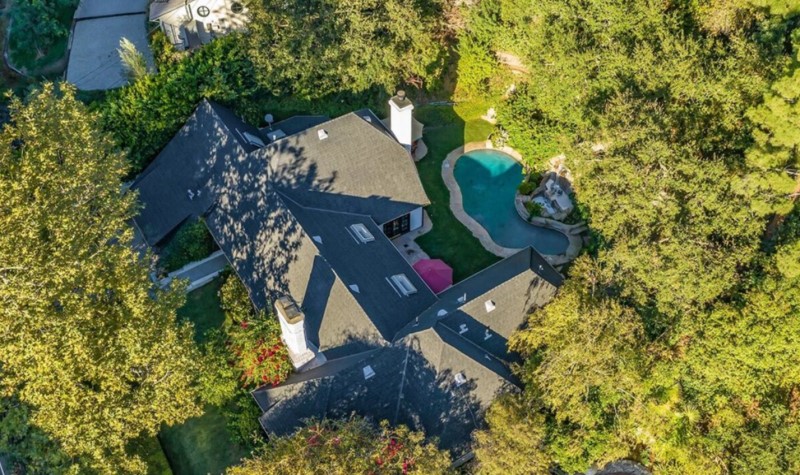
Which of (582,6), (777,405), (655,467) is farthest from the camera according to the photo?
(582,6)

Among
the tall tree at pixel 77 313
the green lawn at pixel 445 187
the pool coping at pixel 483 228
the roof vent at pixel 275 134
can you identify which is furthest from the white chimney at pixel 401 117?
the tall tree at pixel 77 313

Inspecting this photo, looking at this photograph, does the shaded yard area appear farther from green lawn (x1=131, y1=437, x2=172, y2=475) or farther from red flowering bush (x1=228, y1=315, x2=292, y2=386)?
green lawn (x1=131, y1=437, x2=172, y2=475)

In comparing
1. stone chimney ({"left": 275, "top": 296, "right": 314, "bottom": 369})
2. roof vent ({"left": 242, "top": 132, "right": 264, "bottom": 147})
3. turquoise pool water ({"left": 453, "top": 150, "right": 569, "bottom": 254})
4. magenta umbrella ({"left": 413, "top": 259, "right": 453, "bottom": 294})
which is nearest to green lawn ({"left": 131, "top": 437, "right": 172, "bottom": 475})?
stone chimney ({"left": 275, "top": 296, "right": 314, "bottom": 369})

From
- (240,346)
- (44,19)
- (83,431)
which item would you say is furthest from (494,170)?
(44,19)

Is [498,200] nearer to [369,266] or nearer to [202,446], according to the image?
[369,266]

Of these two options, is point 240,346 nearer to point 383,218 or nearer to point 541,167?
point 383,218

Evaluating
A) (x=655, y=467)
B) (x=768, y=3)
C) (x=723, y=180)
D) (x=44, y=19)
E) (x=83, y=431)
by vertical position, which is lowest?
(x=655, y=467)

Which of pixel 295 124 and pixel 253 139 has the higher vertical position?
pixel 253 139

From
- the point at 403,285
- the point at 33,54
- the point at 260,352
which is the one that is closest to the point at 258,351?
the point at 260,352
